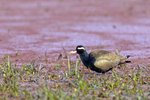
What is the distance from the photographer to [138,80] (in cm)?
940

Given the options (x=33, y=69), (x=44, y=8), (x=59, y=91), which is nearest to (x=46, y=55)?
(x=33, y=69)

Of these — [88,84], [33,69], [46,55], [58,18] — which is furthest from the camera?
[58,18]

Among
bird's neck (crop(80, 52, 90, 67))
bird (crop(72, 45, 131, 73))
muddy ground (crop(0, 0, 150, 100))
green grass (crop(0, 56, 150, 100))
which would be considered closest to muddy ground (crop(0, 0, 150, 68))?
muddy ground (crop(0, 0, 150, 100))

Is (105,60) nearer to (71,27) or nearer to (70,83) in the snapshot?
(70,83)

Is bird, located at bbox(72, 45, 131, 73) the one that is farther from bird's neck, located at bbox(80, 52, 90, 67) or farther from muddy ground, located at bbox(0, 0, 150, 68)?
muddy ground, located at bbox(0, 0, 150, 68)

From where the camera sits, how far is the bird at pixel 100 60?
33.3 ft

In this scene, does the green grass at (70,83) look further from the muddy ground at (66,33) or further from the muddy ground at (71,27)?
the muddy ground at (71,27)

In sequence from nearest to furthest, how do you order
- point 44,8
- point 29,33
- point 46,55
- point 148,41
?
point 46,55
point 148,41
point 29,33
point 44,8

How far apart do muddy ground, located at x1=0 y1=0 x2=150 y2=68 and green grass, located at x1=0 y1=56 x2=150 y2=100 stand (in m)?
1.61

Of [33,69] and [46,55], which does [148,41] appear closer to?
[46,55]

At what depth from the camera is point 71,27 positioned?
1705 cm

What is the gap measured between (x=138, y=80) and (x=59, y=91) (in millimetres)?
1390

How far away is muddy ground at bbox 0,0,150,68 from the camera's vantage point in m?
13.4

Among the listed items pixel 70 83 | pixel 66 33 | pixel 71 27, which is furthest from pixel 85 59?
pixel 71 27
